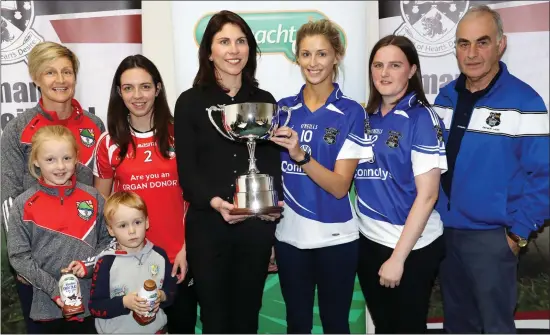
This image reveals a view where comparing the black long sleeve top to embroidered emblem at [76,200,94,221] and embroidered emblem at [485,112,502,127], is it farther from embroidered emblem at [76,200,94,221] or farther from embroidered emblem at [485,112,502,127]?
embroidered emblem at [485,112,502,127]

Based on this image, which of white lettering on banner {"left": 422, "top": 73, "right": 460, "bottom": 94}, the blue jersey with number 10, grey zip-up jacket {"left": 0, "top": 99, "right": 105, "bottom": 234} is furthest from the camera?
white lettering on banner {"left": 422, "top": 73, "right": 460, "bottom": 94}

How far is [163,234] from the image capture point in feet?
8.57

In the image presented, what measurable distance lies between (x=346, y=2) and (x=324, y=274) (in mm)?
1752

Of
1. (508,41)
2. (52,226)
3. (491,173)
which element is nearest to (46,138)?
(52,226)

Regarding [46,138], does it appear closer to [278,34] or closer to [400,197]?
[278,34]

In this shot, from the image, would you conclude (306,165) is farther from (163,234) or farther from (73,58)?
(73,58)

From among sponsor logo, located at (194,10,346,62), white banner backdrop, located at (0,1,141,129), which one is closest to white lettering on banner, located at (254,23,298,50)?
sponsor logo, located at (194,10,346,62)

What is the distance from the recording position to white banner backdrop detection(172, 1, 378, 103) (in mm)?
3312

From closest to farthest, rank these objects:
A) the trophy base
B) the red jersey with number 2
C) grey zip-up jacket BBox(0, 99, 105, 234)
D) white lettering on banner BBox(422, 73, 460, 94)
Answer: the trophy base, the red jersey with number 2, grey zip-up jacket BBox(0, 99, 105, 234), white lettering on banner BBox(422, 73, 460, 94)

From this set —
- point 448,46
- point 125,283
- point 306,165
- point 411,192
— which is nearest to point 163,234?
point 125,283

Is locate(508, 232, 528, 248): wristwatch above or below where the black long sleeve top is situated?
below

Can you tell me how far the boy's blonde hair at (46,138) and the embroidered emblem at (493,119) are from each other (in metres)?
2.02

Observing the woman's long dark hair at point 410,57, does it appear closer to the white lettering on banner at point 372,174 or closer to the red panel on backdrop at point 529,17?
the white lettering on banner at point 372,174

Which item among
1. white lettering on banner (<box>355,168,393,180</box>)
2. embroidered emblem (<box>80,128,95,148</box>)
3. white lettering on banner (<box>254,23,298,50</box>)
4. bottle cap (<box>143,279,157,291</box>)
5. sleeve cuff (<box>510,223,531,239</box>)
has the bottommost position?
bottle cap (<box>143,279,157,291</box>)
